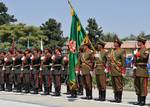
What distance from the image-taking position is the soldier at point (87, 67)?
528 inches

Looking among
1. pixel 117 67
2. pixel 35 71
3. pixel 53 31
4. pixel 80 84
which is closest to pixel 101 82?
pixel 117 67

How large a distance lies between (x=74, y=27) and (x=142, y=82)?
131 inches

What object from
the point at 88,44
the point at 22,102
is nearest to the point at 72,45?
the point at 88,44

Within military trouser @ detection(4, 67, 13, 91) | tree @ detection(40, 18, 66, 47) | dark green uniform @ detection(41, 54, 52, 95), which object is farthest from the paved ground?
tree @ detection(40, 18, 66, 47)

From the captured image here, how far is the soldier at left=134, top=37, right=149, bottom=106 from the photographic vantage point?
38.2 feet

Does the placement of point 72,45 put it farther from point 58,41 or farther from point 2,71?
point 58,41

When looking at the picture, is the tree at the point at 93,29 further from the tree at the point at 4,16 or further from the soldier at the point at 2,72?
the soldier at the point at 2,72

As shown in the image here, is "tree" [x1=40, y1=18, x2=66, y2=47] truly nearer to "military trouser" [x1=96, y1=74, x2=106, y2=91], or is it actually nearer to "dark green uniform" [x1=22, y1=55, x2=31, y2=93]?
"dark green uniform" [x1=22, y1=55, x2=31, y2=93]

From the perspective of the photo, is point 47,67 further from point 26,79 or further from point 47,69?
point 26,79

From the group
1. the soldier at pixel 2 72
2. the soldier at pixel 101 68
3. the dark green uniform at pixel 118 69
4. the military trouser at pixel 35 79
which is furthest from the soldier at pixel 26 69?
the dark green uniform at pixel 118 69

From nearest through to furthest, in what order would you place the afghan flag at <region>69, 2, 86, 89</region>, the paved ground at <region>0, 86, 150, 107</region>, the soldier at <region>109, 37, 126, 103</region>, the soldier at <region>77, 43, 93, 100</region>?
the paved ground at <region>0, 86, 150, 107</region>, the soldier at <region>109, 37, 126, 103</region>, the soldier at <region>77, 43, 93, 100</region>, the afghan flag at <region>69, 2, 86, 89</region>

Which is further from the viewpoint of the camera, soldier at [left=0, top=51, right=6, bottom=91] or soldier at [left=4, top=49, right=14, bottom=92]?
soldier at [left=0, top=51, right=6, bottom=91]

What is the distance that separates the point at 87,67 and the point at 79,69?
35cm

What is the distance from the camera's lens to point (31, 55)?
16.5m
